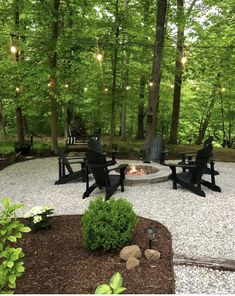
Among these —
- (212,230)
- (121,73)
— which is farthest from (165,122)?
(212,230)

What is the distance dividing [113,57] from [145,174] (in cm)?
588

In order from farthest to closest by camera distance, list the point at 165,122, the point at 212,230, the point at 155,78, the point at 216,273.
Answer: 1. the point at 165,122
2. the point at 155,78
3. the point at 212,230
4. the point at 216,273

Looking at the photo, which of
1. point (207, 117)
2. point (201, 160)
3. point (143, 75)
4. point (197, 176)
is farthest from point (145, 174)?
point (207, 117)

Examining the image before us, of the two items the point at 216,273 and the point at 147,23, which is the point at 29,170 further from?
the point at 147,23

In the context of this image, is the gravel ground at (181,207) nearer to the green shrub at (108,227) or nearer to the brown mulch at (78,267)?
the brown mulch at (78,267)

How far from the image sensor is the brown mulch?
99.8 inches

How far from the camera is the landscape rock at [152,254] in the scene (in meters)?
2.97

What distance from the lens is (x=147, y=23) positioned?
40.9ft

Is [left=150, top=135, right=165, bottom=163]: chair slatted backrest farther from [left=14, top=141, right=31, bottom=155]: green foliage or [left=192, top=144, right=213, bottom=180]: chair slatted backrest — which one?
[left=14, top=141, right=31, bottom=155]: green foliage

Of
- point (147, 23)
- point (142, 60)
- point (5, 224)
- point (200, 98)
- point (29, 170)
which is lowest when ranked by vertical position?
point (29, 170)

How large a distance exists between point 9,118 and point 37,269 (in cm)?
1487

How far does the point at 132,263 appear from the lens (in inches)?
112

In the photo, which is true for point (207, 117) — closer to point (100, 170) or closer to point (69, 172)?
point (69, 172)

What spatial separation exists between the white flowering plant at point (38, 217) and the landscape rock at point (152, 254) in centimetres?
141
